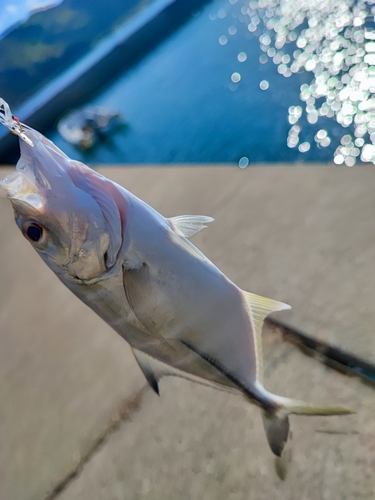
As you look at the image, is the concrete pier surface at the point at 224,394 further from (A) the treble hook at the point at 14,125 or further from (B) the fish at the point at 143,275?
(A) the treble hook at the point at 14,125

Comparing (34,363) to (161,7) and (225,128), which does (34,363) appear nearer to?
(225,128)

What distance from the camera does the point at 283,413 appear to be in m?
0.94

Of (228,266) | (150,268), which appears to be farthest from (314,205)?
(150,268)

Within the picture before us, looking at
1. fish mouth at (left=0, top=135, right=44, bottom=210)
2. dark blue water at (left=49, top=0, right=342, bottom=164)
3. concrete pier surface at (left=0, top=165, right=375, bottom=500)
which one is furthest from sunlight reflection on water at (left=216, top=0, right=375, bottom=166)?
fish mouth at (left=0, top=135, right=44, bottom=210)

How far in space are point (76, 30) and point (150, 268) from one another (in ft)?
26.3

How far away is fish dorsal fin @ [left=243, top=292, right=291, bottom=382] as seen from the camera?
920 mm

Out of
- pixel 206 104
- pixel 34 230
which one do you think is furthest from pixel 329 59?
pixel 34 230

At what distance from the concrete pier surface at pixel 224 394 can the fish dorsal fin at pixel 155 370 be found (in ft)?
1.51

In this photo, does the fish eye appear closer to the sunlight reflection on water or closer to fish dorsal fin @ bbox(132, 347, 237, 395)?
fish dorsal fin @ bbox(132, 347, 237, 395)

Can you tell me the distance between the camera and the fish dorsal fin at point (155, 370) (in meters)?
0.94

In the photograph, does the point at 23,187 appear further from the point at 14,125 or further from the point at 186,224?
the point at 186,224

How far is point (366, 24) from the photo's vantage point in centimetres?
405

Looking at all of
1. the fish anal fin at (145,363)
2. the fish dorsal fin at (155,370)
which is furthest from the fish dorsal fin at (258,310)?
the fish anal fin at (145,363)

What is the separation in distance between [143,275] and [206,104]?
439 centimetres
